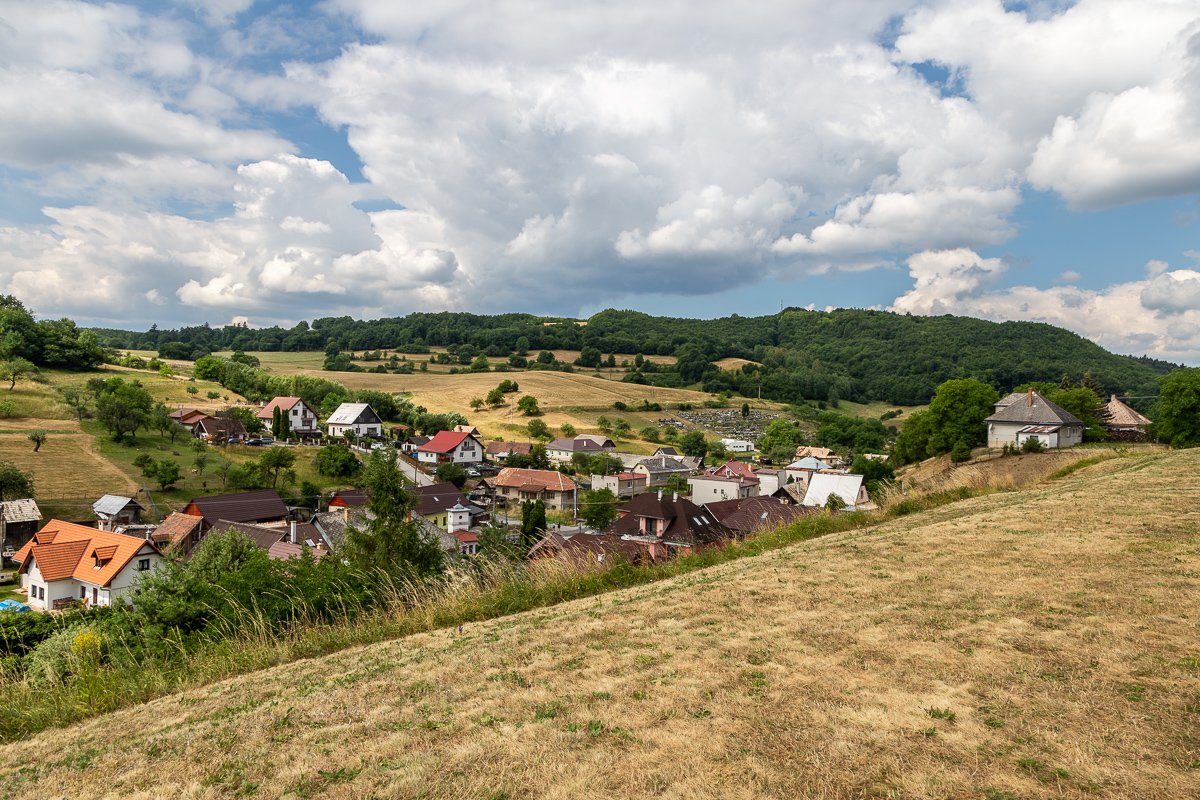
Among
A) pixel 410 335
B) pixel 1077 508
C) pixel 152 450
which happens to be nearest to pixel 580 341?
pixel 410 335

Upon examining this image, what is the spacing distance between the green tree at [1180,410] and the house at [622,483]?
38.5m

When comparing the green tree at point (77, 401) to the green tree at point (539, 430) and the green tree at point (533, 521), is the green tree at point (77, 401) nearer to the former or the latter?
the green tree at point (533, 521)

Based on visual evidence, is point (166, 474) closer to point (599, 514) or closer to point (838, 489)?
point (599, 514)

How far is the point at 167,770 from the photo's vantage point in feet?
14.2

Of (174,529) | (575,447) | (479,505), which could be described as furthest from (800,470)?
(174,529)

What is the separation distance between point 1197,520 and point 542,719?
36.3 ft

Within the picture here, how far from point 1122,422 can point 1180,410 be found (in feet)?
43.9

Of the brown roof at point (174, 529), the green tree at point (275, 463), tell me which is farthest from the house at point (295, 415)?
the brown roof at point (174, 529)

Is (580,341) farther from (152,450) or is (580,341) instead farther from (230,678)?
(230,678)

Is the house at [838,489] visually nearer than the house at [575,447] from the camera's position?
Yes

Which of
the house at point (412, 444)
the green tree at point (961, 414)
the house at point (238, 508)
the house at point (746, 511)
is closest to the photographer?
the house at point (746, 511)

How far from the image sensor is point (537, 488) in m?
54.2

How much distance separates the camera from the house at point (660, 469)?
6338 centimetres

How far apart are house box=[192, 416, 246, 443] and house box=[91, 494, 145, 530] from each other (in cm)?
1889
